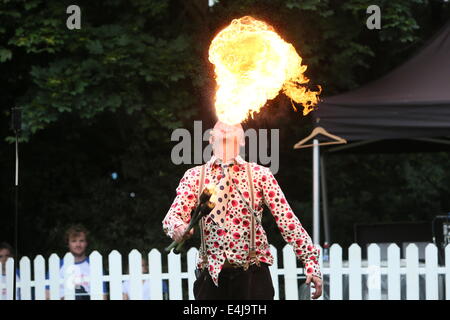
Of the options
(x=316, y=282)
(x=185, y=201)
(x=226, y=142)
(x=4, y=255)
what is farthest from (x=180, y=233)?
(x=4, y=255)

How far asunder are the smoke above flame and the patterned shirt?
0.99 ft

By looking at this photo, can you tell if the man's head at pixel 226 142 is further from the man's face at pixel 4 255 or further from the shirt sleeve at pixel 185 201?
the man's face at pixel 4 255

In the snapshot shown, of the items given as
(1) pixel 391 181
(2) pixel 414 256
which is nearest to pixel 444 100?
(2) pixel 414 256

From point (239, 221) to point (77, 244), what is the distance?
3922 mm

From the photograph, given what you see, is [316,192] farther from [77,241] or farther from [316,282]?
[316,282]

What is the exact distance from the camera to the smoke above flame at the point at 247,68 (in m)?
4.66

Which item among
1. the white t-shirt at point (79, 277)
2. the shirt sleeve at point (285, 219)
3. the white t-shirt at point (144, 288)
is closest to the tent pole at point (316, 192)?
the white t-shirt at point (144, 288)

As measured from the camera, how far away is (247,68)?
15.9 ft

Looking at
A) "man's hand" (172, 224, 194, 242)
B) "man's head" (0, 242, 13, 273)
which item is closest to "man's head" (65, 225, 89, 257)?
"man's head" (0, 242, 13, 273)

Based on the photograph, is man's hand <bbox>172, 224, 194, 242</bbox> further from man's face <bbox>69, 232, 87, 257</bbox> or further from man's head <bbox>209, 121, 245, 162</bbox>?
man's face <bbox>69, 232, 87, 257</bbox>

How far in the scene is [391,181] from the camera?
13.0 m

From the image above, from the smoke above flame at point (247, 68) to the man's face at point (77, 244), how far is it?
10.8 ft

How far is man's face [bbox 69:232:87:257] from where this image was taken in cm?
796

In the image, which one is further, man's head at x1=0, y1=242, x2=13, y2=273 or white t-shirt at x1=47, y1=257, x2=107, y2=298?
man's head at x1=0, y1=242, x2=13, y2=273
